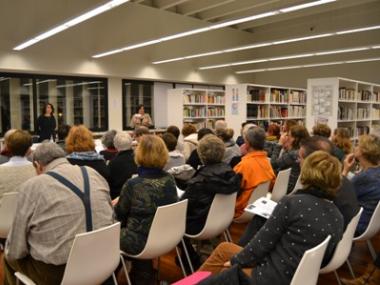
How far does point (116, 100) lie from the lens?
9992 mm

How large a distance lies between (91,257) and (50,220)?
29 cm

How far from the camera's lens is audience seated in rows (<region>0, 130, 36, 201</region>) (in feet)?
9.73

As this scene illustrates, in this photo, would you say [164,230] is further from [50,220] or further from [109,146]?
[109,146]

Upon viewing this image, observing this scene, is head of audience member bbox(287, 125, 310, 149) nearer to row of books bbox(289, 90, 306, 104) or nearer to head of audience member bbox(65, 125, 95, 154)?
head of audience member bbox(65, 125, 95, 154)

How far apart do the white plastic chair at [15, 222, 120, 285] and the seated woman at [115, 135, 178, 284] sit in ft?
1.19

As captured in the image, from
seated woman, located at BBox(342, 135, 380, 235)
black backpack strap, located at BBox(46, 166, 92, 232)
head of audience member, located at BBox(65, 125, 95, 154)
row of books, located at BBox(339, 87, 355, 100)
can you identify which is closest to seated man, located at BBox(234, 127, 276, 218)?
seated woman, located at BBox(342, 135, 380, 235)

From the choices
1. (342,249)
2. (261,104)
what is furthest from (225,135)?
(261,104)

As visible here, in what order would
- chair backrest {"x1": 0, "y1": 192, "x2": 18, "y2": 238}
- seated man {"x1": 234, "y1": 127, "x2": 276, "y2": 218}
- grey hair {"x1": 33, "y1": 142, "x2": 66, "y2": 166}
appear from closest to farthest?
grey hair {"x1": 33, "y1": 142, "x2": 66, "y2": 166} → chair backrest {"x1": 0, "y1": 192, "x2": 18, "y2": 238} → seated man {"x1": 234, "y1": 127, "x2": 276, "y2": 218}

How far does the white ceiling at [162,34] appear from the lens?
7.97m

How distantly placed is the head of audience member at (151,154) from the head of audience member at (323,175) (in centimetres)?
103

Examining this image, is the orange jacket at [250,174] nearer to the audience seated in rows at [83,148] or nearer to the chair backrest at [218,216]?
the chair backrest at [218,216]

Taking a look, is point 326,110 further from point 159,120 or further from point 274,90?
point 159,120

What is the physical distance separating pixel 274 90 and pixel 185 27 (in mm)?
3330

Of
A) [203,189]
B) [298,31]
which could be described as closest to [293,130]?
[203,189]
